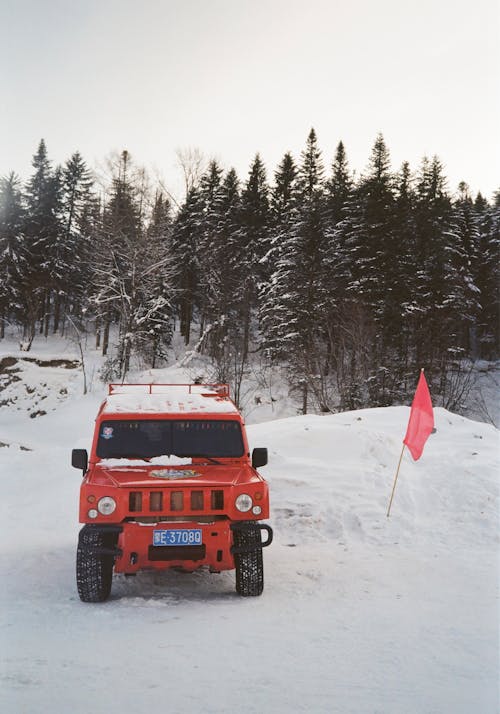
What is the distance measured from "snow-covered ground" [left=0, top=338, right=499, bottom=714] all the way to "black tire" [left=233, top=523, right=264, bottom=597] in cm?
13

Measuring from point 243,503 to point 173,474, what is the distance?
2.60 feet

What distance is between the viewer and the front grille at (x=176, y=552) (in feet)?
16.1

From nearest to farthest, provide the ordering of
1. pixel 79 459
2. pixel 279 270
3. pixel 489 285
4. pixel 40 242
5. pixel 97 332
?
pixel 79 459, pixel 279 270, pixel 489 285, pixel 97 332, pixel 40 242

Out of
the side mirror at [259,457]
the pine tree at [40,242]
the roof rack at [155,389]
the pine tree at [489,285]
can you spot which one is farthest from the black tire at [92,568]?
the pine tree at [40,242]

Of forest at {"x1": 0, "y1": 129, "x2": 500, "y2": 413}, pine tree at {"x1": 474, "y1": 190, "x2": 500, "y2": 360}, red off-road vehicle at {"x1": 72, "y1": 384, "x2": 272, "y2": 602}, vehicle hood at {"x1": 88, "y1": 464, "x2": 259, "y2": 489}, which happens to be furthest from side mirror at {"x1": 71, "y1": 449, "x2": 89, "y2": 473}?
pine tree at {"x1": 474, "y1": 190, "x2": 500, "y2": 360}

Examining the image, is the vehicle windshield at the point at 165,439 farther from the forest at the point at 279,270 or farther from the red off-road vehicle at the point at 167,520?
the forest at the point at 279,270

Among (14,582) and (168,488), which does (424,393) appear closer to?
(168,488)

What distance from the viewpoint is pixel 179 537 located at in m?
4.98

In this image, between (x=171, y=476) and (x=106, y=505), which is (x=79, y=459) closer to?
(x=106, y=505)

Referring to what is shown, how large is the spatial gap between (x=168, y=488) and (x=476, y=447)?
798 cm

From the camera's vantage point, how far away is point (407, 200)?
39.9 meters

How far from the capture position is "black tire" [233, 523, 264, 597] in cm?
516

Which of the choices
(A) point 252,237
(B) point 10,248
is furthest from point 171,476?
(B) point 10,248

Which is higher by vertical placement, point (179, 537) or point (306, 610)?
point (179, 537)
